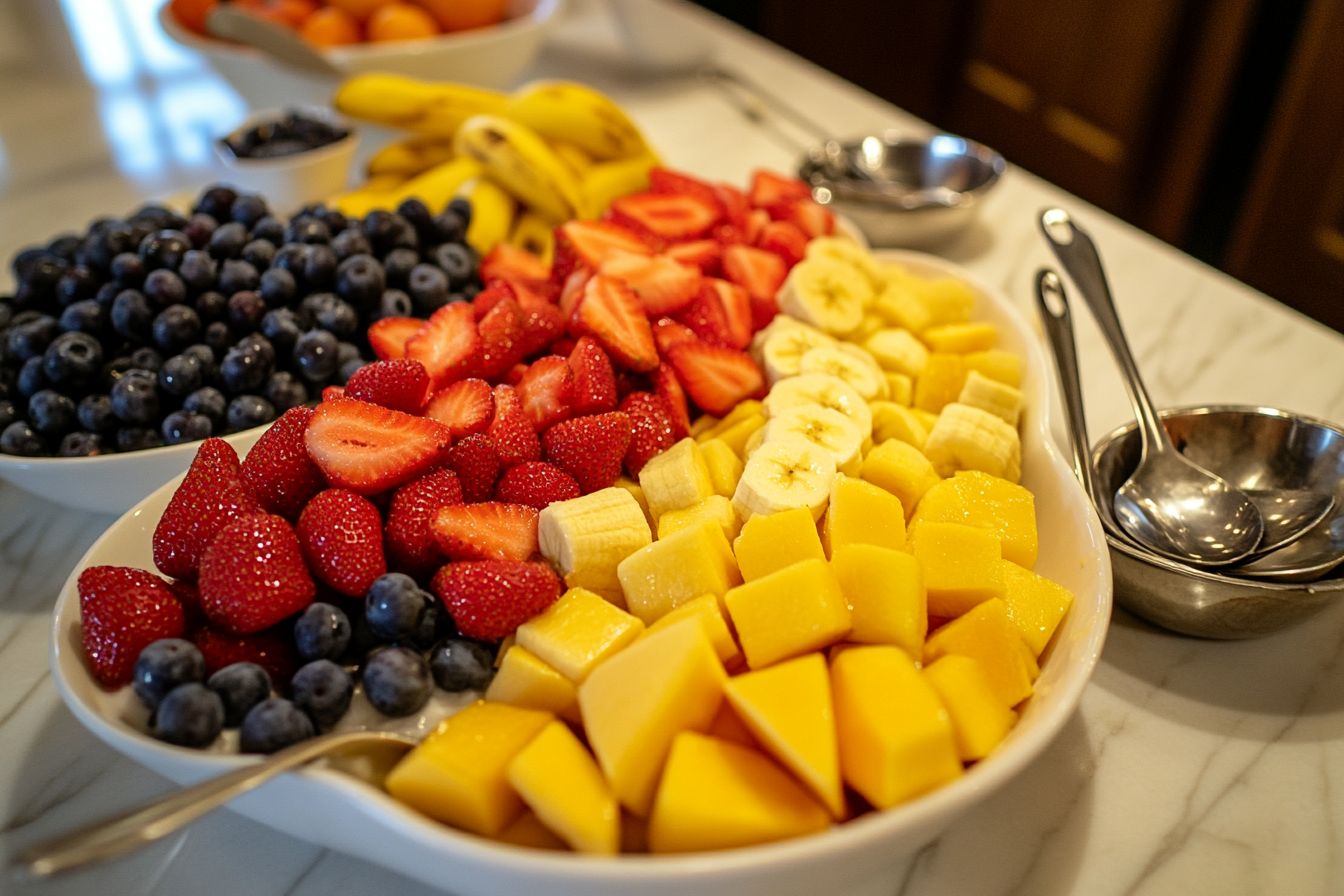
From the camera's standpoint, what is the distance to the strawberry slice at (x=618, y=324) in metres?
1.26

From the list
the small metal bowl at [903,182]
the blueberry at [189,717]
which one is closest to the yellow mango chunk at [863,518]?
the blueberry at [189,717]

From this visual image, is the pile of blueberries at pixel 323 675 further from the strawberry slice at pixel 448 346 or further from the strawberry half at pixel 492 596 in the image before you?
the strawberry slice at pixel 448 346

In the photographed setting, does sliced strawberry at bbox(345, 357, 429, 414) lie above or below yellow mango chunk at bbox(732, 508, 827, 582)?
above

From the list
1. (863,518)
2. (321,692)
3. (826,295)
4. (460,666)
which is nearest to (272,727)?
(321,692)

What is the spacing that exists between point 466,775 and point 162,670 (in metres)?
0.30

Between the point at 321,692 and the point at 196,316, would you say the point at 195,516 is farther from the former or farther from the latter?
the point at 196,316

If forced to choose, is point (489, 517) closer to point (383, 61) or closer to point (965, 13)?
point (383, 61)

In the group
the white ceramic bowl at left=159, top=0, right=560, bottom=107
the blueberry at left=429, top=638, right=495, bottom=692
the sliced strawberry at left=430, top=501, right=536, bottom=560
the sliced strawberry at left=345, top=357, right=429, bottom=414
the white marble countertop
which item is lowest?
the white marble countertop

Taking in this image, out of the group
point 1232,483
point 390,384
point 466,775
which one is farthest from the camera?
point 1232,483

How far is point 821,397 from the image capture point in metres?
1.25

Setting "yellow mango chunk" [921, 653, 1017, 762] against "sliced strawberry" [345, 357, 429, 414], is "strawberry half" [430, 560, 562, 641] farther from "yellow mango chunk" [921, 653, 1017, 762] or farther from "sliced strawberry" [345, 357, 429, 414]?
"yellow mango chunk" [921, 653, 1017, 762]

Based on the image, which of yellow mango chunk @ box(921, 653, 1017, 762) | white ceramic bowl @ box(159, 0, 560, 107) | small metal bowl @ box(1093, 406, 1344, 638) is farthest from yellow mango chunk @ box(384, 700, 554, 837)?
white ceramic bowl @ box(159, 0, 560, 107)

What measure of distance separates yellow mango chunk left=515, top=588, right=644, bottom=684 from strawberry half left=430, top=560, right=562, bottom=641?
0.02 meters

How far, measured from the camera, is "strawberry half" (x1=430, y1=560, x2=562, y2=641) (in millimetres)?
933
